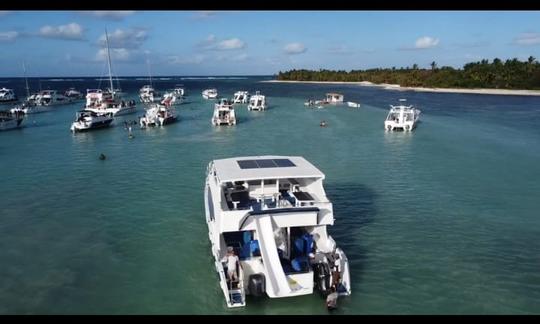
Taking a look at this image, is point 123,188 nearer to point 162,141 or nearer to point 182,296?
point 182,296

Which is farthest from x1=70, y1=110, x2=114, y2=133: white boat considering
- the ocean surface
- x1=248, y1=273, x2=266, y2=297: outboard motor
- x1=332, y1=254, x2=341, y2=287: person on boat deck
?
x1=332, y1=254, x2=341, y2=287: person on boat deck

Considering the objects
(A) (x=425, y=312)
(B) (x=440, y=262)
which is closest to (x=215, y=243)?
(A) (x=425, y=312)

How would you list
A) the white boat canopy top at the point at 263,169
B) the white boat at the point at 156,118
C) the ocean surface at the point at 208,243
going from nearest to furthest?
the ocean surface at the point at 208,243 < the white boat canopy top at the point at 263,169 < the white boat at the point at 156,118

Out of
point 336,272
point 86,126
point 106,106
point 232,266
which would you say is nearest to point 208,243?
point 232,266

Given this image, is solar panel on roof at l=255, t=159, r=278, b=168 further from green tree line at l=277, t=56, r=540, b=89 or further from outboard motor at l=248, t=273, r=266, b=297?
green tree line at l=277, t=56, r=540, b=89

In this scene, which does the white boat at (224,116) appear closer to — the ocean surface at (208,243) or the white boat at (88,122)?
the ocean surface at (208,243)

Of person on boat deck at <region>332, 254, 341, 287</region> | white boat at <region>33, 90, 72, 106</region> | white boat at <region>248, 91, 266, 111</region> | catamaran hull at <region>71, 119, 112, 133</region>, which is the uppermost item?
white boat at <region>33, 90, 72, 106</region>

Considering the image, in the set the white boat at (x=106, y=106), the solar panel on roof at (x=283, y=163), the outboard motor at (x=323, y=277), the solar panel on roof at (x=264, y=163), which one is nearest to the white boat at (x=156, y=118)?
the white boat at (x=106, y=106)
